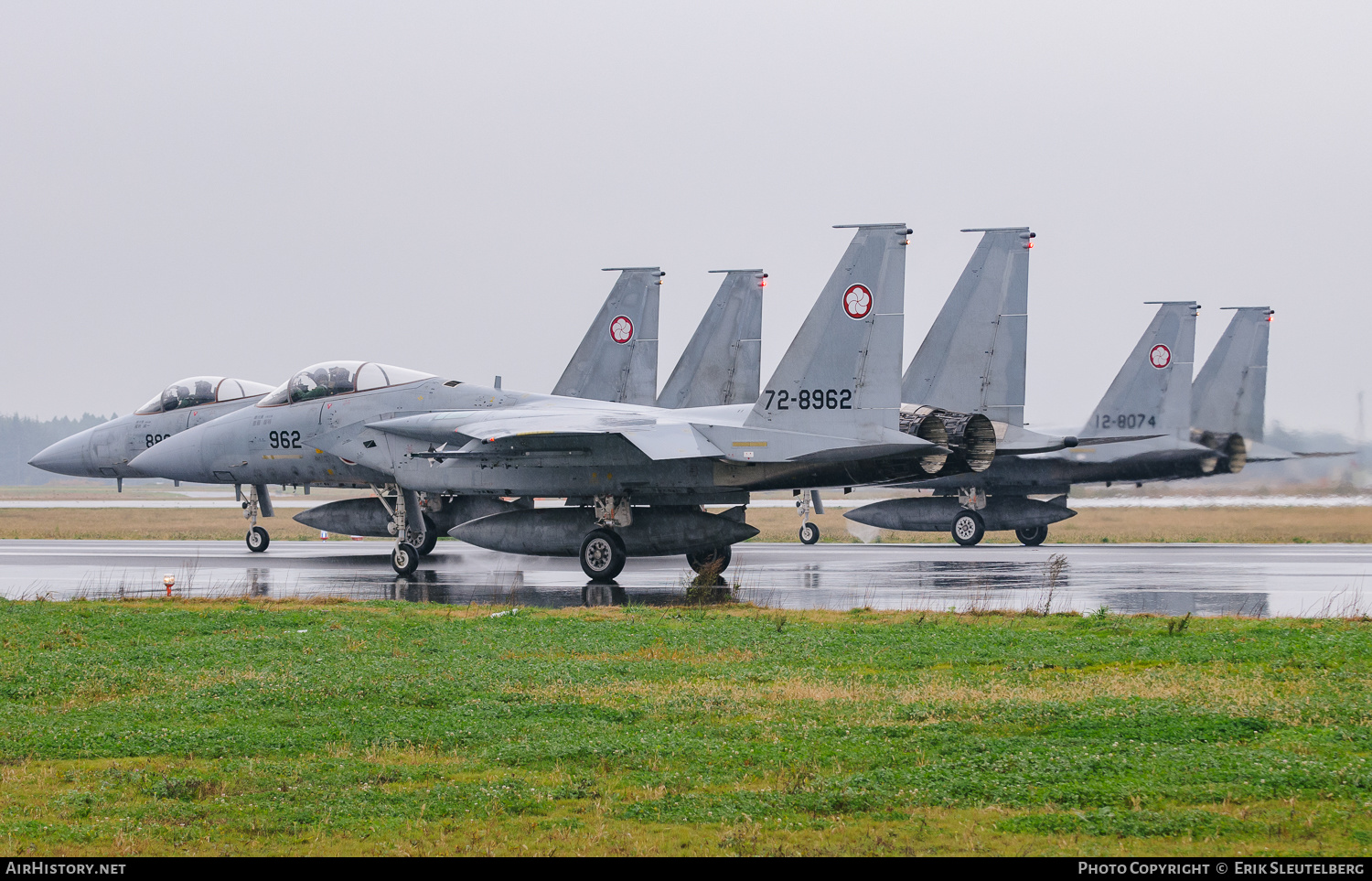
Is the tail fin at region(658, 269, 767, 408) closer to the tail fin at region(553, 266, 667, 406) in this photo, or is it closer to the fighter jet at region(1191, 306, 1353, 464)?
the tail fin at region(553, 266, 667, 406)

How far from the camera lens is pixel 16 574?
66.0ft

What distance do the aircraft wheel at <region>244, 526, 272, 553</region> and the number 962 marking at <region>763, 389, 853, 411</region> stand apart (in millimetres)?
13816

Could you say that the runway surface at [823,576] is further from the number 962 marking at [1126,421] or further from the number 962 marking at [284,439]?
the number 962 marking at [1126,421]

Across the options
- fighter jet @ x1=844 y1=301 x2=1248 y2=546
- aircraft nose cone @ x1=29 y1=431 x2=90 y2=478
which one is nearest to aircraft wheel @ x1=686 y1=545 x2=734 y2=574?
fighter jet @ x1=844 y1=301 x2=1248 y2=546

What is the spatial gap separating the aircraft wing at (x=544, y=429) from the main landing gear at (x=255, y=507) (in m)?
5.54

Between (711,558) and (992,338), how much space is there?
7742 millimetres

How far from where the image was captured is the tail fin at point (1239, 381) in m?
30.2

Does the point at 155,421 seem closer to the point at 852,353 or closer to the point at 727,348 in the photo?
the point at 727,348

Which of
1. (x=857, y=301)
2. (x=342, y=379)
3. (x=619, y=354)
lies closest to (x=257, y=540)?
(x=342, y=379)

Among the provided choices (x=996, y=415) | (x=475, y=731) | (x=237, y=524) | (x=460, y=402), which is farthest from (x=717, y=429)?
(x=237, y=524)

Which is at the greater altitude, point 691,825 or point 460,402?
point 460,402

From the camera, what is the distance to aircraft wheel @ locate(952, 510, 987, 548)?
27594 mm
